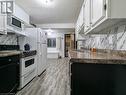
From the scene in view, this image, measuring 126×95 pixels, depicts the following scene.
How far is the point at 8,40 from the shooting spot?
157 inches

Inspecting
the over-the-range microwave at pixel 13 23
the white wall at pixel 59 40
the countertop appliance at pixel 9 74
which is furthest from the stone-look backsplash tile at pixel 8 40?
the white wall at pixel 59 40

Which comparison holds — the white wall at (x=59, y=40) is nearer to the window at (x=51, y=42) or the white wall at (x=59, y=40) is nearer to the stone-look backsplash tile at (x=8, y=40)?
the window at (x=51, y=42)

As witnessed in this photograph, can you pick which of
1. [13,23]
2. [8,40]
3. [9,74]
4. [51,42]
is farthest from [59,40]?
[9,74]

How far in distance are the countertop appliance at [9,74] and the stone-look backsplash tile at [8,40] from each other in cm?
98

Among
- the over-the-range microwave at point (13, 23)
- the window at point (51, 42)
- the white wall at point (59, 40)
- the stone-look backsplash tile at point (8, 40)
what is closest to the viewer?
the over-the-range microwave at point (13, 23)

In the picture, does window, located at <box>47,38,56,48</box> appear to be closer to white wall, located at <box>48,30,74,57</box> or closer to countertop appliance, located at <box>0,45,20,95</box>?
white wall, located at <box>48,30,74,57</box>

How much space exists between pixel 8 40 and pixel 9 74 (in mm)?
1565

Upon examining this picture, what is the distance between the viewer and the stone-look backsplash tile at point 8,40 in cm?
368

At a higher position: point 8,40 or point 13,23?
point 13,23

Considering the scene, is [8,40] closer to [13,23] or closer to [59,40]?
[13,23]

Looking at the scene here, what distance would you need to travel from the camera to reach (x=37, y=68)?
15.4ft

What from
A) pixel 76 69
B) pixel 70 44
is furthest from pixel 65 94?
pixel 70 44

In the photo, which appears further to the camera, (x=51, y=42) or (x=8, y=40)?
(x=51, y=42)

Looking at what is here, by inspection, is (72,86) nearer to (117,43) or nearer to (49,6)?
(117,43)
